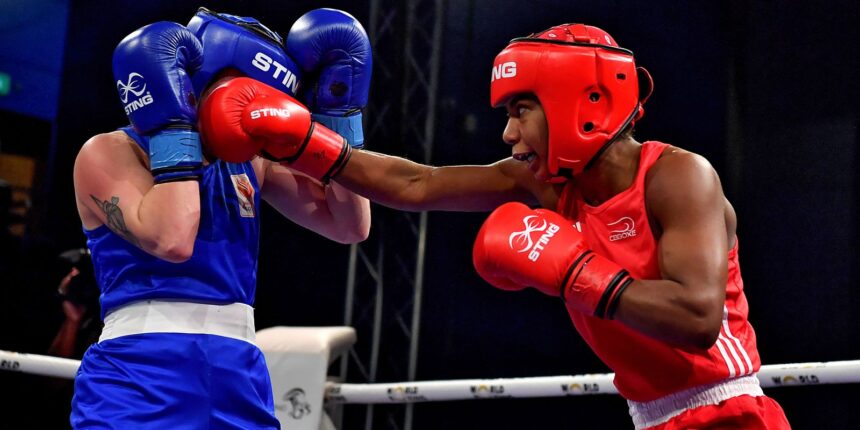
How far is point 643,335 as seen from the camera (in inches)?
68.7

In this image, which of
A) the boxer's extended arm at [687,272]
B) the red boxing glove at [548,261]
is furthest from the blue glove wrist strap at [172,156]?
the boxer's extended arm at [687,272]

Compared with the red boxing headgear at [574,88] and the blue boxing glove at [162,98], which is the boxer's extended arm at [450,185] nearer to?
the red boxing headgear at [574,88]

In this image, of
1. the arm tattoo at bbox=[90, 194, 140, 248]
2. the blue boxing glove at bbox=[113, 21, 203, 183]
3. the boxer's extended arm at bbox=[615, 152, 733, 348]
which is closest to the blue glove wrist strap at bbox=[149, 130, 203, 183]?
the blue boxing glove at bbox=[113, 21, 203, 183]

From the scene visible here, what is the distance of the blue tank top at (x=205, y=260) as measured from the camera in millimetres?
1930

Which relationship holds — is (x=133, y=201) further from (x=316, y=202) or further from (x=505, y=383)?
(x=505, y=383)

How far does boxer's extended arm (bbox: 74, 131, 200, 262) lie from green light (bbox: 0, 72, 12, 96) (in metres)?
7.17

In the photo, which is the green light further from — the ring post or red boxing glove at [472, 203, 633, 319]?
red boxing glove at [472, 203, 633, 319]

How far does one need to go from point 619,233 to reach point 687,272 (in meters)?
0.23

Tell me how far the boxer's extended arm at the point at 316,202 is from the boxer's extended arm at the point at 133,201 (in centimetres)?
42

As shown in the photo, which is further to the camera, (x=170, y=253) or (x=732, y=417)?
(x=170, y=253)

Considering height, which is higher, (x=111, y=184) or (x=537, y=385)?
(x=111, y=184)

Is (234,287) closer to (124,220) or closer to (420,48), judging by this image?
(124,220)

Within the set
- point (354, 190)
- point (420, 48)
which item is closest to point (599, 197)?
point (354, 190)

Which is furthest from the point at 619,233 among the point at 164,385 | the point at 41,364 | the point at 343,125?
the point at 41,364
